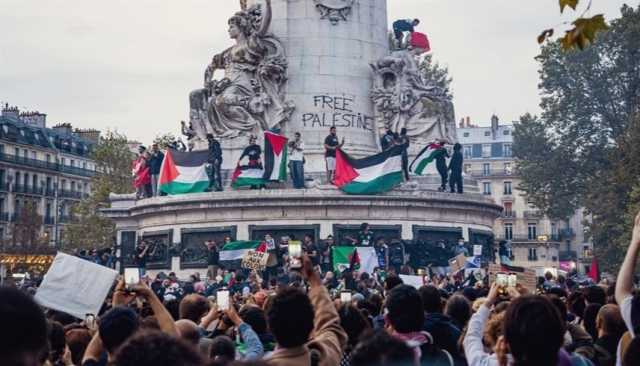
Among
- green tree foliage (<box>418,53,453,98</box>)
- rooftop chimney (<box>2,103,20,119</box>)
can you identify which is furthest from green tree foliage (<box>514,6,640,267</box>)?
rooftop chimney (<box>2,103,20,119</box>)

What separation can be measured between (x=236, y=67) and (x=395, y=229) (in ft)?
26.9

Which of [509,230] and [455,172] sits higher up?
[509,230]

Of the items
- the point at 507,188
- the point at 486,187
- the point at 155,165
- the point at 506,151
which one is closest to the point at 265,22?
A: the point at 155,165

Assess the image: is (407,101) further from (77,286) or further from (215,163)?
(77,286)

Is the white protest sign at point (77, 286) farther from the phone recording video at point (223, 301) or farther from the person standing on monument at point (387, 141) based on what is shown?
the person standing on monument at point (387, 141)

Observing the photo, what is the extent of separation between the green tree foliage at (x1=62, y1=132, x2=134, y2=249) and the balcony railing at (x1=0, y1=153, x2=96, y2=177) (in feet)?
38.6

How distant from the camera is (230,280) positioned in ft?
102

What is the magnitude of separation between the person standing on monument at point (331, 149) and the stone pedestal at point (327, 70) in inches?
108

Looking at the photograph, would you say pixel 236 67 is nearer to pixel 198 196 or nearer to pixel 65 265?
pixel 198 196

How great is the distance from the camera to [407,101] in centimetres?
4209

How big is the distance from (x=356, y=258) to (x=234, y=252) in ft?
16.4

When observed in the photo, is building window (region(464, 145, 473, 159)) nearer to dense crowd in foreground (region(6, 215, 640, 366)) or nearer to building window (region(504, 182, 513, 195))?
building window (region(504, 182, 513, 195))

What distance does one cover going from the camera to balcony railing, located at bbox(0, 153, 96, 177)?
89125 mm

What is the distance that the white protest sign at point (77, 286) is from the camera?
9062mm
